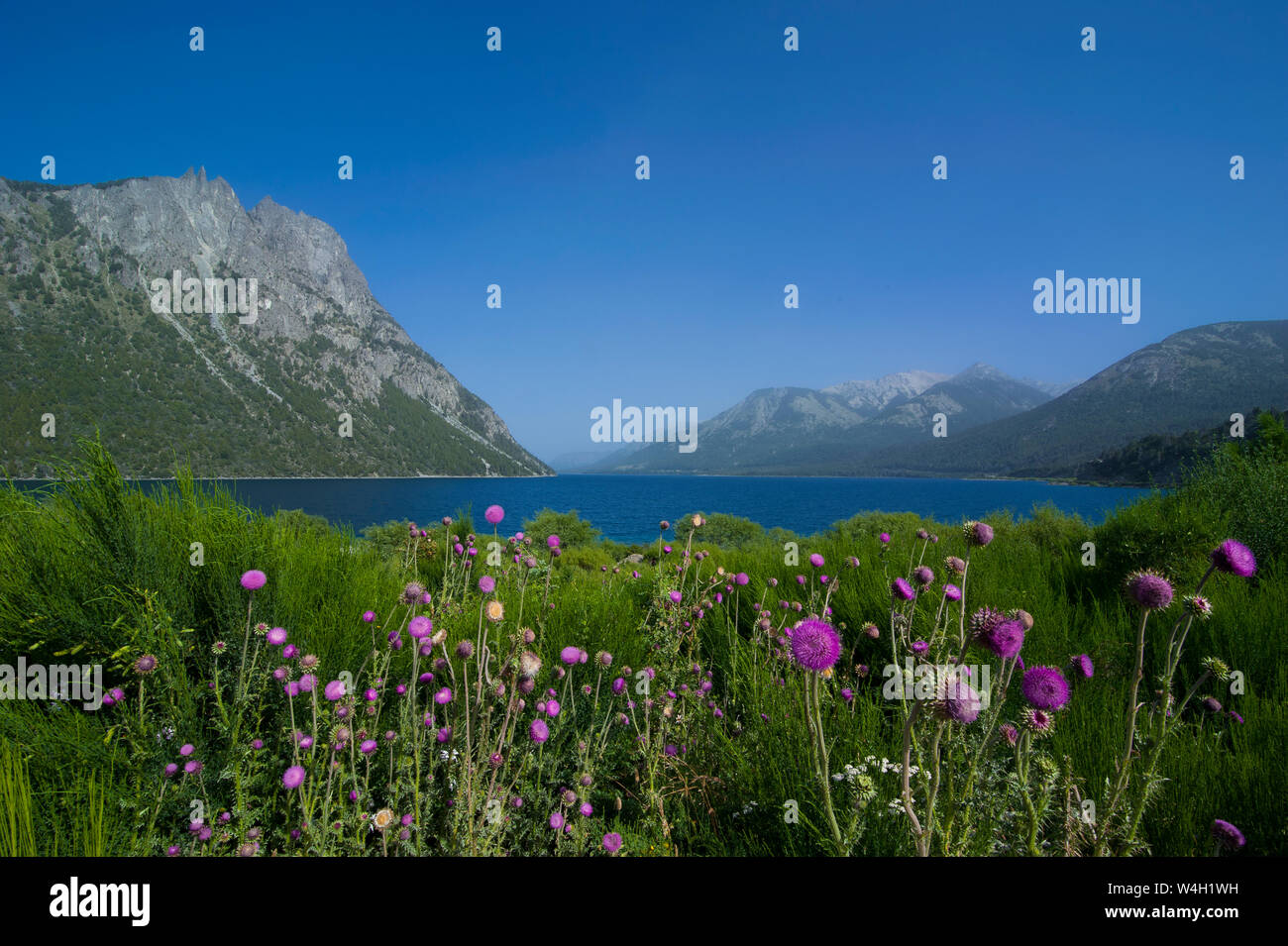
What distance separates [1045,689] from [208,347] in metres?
120

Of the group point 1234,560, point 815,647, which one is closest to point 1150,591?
point 1234,560

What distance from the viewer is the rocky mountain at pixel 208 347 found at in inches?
2571

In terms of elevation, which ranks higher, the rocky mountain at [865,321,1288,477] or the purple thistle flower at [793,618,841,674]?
the rocky mountain at [865,321,1288,477]

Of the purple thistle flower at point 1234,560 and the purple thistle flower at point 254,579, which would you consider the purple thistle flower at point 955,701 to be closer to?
the purple thistle flower at point 1234,560

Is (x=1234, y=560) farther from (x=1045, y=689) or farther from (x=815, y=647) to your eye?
Result: (x=815, y=647)

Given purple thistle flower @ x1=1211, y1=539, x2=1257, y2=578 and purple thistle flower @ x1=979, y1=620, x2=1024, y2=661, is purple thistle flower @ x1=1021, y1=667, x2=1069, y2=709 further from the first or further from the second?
purple thistle flower @ x1=1211, y1=539, x2=1257, y2=578

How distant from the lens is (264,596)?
8.65 ft

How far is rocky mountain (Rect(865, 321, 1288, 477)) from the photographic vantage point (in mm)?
95375

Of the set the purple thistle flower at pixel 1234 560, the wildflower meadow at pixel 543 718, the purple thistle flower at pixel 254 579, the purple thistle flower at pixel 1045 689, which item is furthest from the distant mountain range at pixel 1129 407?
the purple thistle flower at pixel 254 579

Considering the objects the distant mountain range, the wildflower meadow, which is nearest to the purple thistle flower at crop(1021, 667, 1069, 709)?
the wildflower meadow

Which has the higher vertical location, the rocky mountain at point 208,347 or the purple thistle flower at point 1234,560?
the rocky mountain at point 208,347

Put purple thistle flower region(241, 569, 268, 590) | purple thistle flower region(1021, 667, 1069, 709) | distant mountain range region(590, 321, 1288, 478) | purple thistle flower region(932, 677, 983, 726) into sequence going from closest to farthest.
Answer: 1. purple thistle flower region(932, 677, 983, 726)
2. purple thistle flower region(1021, 667, 1069, 709)
3. purple thistle flower region(241, 569, 268, 590)
4. distant mountain range region(590, 321, 1288, 478)

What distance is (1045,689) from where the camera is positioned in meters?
1.41

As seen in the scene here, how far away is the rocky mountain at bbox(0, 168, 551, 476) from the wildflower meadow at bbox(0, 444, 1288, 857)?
57668 mm
